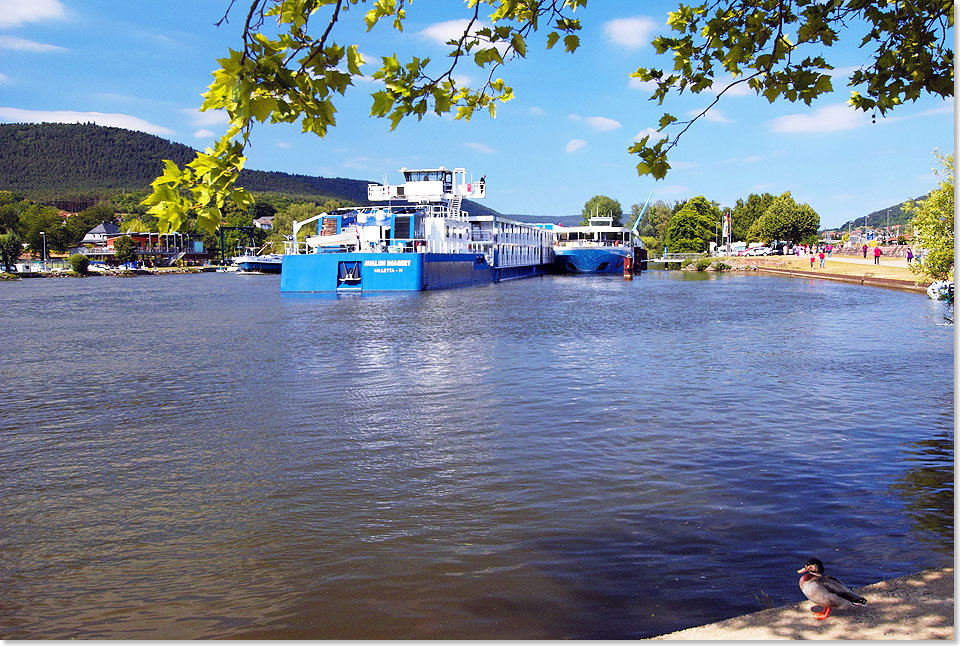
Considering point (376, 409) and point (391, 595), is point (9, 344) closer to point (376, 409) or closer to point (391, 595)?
point (376, 409)

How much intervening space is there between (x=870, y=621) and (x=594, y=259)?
3237 inches

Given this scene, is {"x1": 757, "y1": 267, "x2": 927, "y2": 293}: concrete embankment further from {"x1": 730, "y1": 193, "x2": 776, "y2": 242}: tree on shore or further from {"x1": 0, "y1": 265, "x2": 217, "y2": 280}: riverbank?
{"x1": 0, "y1": 265, "x2": 217, "y2": 280}: riverbank

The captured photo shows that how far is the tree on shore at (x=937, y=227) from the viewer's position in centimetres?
2462

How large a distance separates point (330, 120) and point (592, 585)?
397cm

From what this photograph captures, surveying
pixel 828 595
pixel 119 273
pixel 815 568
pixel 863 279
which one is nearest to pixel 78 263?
pixel 119 273

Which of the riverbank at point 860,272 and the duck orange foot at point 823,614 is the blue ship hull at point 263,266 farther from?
the duck orange foot at point 823,614

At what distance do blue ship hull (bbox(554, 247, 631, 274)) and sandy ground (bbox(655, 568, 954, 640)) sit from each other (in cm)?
8141

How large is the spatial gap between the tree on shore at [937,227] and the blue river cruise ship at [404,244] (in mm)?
26715

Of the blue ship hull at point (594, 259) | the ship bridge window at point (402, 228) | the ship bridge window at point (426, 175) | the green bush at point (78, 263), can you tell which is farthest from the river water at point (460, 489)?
the green bush at point (78, 263)

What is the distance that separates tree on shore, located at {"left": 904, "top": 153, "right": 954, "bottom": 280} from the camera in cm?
2462

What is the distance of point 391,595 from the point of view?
18.7 feet

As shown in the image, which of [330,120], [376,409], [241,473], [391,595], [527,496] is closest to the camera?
[330,120]

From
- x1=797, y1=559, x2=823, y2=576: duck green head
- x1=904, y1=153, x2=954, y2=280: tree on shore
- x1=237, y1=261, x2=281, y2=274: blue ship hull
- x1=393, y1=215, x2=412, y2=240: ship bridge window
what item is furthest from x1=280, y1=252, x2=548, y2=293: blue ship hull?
x1=237, y1=261, x2=281, y2=274: blue ship hull

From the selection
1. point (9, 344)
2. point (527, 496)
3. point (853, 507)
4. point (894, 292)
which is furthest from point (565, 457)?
point (894, 292)
